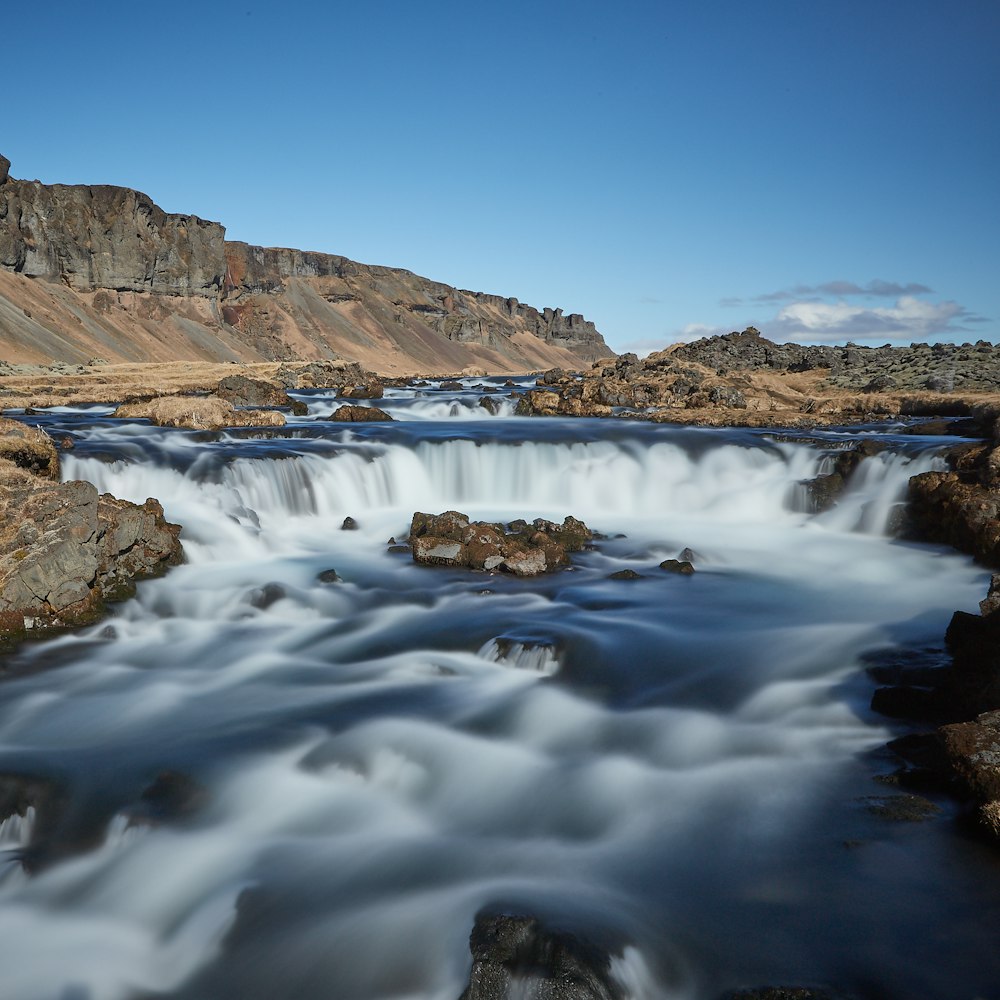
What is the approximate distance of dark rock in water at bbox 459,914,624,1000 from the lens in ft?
13.4

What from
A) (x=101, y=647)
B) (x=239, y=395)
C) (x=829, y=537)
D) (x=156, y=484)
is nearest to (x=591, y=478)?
(x=829, y=537)

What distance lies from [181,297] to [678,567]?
94.9 meters

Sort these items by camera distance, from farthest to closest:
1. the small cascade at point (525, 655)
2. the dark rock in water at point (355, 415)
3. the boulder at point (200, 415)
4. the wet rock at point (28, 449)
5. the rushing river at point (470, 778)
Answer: the dark rock in water at point (355, 415) → the boulder at point (200, 415) → the wet rock at point (28, 449) → the small cascade at point (525, 655) → the rushing river at point (470, 778)

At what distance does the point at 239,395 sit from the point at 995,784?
29909 mm

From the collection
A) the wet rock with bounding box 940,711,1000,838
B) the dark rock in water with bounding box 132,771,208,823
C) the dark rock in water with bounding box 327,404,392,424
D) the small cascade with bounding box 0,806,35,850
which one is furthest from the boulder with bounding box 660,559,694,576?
the dark rock in water with bounding box 327,404,392,424

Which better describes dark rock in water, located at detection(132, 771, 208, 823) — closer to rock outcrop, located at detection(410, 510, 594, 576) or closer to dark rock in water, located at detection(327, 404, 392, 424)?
rock outcrop, located at detection(410, 510, 594, 576)

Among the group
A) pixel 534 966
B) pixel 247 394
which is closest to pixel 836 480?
pixel 534 966

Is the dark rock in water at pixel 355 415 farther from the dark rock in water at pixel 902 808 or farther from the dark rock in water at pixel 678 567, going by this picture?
the dark rock in water at pixel 902 808

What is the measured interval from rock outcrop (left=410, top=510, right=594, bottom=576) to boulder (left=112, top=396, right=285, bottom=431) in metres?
11.0

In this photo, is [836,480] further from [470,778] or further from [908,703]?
[470,778]

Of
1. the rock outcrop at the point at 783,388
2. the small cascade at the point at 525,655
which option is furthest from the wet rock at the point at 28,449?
the rock outcrop at the point at 783,388

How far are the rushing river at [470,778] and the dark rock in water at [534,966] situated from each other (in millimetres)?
183

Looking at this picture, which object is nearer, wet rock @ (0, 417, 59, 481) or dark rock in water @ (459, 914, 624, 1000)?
dark rock in water @ (459, 914, 624, 1000)

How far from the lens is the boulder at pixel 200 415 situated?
22500 mm
